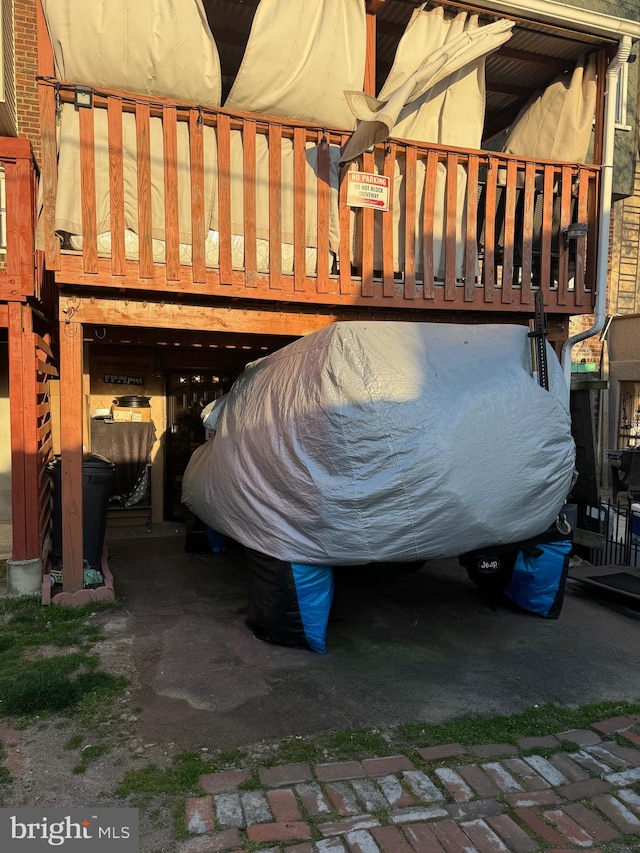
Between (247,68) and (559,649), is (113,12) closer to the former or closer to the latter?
(247,68)

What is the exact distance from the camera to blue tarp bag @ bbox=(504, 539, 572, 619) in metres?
4.65

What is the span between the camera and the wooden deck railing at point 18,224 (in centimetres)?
529

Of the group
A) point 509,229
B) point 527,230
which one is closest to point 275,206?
point 509,229

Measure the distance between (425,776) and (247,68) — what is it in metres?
5.70

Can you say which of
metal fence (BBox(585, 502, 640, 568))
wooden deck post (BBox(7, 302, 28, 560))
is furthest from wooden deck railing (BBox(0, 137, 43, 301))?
metal fence (BBox(585, 502, 640, 568))

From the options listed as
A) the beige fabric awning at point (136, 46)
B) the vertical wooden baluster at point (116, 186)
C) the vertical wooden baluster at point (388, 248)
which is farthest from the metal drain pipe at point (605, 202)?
the vertical wooden baluster at point (116, 186)

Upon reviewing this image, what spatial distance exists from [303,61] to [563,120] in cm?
317

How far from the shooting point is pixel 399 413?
337 centimetres

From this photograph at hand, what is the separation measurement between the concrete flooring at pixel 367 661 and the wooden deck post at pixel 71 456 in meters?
0.55

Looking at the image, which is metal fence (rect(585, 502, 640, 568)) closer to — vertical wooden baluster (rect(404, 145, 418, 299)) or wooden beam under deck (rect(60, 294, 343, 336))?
vertical wooden baluster (rect(404, 145, 418, 299))

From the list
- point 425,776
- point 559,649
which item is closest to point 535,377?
point 559,649

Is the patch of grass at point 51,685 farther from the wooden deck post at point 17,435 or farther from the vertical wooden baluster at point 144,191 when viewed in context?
the vertical wooden baluster at point 144,191

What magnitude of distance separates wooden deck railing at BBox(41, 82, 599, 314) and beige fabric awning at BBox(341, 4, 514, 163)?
0.45 metres

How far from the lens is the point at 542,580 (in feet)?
15.8
